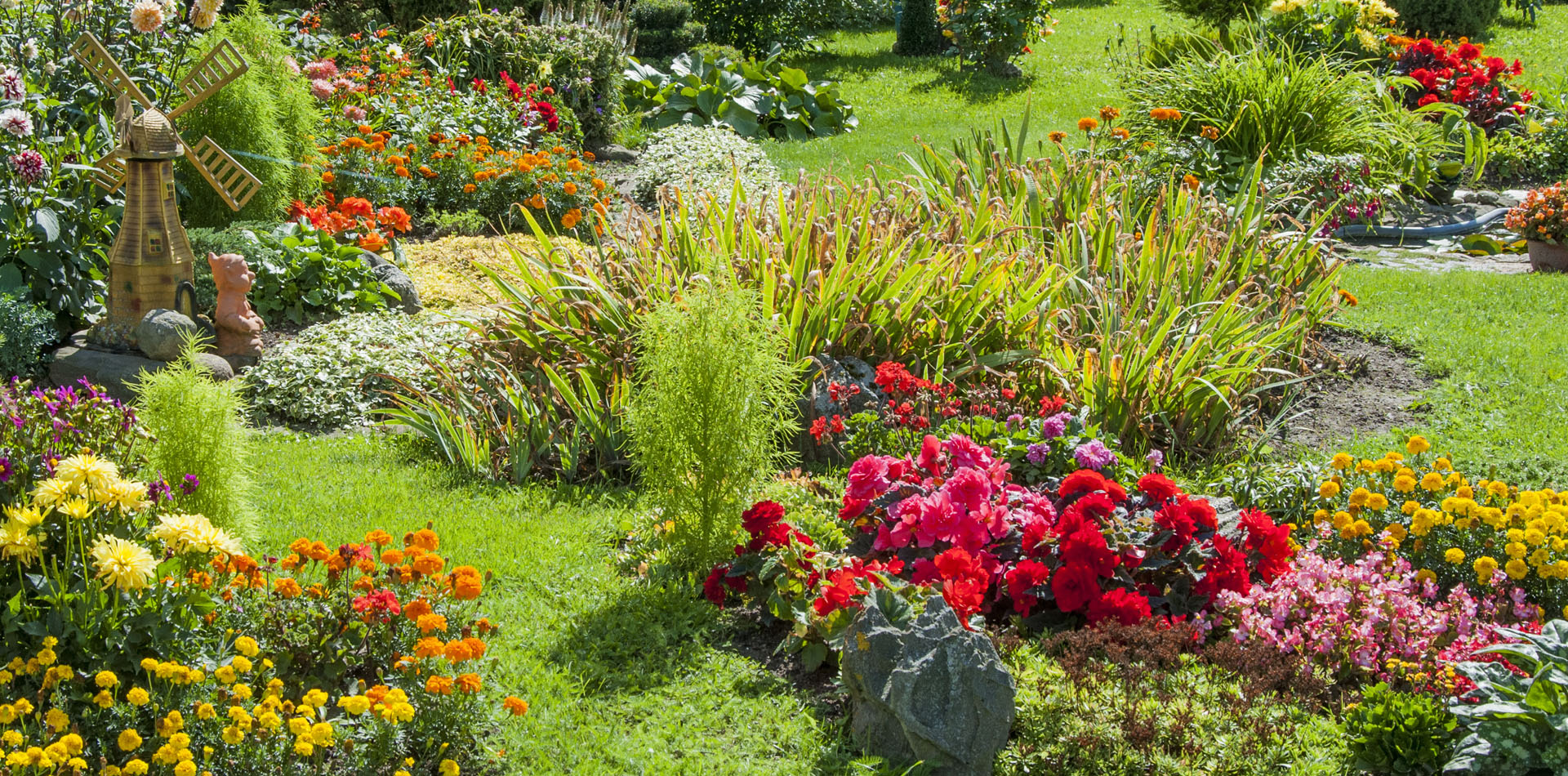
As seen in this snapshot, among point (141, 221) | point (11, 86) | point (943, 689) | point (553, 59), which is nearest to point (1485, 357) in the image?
point (943, 689)

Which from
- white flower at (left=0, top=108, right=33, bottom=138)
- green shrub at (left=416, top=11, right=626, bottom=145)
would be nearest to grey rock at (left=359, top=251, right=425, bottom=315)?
white flower at (left=0, top=108, right=33, bottom=138)

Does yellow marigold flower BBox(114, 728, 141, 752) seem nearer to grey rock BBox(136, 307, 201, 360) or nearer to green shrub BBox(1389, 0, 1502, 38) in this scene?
grey rock BBox(136, 307, 201, 360)

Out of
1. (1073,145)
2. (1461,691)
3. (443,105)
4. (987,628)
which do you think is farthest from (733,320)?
(1073,145)

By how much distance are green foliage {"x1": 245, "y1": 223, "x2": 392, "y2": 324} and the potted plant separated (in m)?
7.57

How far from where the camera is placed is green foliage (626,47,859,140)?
1273 cm

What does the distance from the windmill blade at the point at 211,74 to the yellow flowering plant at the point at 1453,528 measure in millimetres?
6289

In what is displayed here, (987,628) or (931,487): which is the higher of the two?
(931,487)

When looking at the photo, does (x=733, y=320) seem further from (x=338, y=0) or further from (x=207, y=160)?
(x=338, y=0)

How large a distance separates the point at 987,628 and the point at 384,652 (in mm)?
1823

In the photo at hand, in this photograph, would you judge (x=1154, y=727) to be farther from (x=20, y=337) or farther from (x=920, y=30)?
(x=920, y=30)

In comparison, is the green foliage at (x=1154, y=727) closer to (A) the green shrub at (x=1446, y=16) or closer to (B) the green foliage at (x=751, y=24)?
(B) the green foliage at (x=751, y=24)

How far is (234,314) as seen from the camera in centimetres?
612

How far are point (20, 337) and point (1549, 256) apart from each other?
9404 millimetres

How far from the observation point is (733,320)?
3.81 meters
